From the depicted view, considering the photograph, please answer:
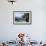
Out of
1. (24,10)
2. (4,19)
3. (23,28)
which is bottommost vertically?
(23,28)

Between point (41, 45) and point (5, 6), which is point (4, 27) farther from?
point (41, 45)

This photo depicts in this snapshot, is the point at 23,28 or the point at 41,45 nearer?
the point at 41,45

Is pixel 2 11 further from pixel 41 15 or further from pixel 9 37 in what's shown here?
pixel 41 15

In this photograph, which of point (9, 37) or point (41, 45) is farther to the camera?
point (9, 37)

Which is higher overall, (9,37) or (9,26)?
(9,26)

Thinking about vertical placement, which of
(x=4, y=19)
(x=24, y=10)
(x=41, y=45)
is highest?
(x=24, y=10)

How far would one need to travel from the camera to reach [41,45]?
384cm

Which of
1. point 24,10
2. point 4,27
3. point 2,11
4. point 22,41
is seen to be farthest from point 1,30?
point 22,41

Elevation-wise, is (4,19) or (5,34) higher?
(4,19)

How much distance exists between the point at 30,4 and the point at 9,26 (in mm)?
1240

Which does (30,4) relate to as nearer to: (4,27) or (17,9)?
(17,9)

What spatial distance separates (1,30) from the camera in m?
5.73

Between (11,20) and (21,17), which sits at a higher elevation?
(21,17)

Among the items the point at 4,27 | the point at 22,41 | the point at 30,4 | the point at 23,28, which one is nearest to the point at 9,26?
the point at 4,27
